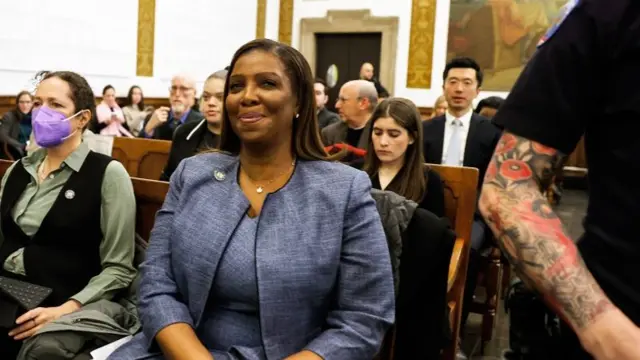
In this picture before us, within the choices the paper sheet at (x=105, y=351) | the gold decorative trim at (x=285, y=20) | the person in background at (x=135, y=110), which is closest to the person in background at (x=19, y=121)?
the person in background at (x=135, y=110)

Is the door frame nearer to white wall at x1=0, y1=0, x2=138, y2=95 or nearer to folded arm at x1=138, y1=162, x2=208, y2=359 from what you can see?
white wall at x1=0, y1=0, x2=138, y2=95

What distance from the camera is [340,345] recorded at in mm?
1812

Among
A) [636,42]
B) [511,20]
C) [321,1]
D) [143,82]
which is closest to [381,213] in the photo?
[636,42]

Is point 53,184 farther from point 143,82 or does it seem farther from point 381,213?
point 143,82

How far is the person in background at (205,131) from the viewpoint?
4082mm

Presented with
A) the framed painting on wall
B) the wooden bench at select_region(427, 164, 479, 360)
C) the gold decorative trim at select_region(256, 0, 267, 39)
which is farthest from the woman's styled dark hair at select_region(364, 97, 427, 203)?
the gold decorative trim at select_region(256, 0, 267, 39)

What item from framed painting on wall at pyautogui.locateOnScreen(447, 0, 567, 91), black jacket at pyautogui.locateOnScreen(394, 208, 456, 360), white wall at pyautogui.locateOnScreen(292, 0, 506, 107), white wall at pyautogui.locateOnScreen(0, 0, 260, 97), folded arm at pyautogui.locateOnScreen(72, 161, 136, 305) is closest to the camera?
black jacket at pyautogui.locateOnScreen(394, 208, 456, 360)

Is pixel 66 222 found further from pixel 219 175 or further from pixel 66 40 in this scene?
pixel 66 40

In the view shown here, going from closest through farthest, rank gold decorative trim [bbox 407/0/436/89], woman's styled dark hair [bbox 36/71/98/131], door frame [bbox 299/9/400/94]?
1. woman's styled dark hair [bbox 36/71/98/131]
2. gold decorative trim [bbox 407/0/436/89]
3. door frame [bbox 299/9/400/94]

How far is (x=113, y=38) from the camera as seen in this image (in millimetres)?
9867

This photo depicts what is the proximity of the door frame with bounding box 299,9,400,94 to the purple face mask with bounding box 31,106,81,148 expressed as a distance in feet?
34.2

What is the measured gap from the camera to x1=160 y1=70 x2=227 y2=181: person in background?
4082mm

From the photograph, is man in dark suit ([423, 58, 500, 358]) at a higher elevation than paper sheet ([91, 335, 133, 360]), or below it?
higher

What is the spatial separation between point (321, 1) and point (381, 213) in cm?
1159
